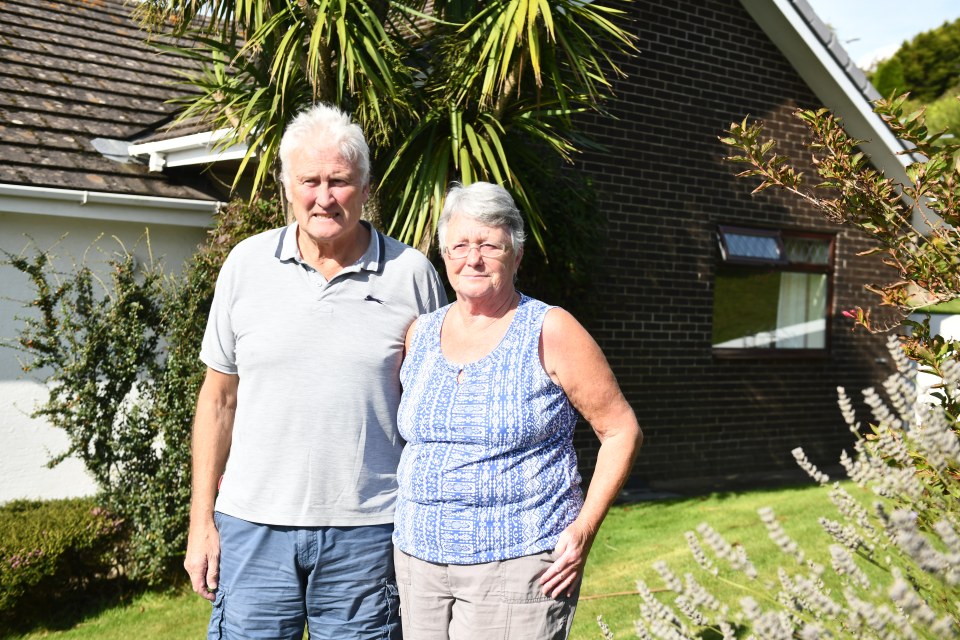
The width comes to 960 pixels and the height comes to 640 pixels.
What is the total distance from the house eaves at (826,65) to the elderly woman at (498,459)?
25.9 ft

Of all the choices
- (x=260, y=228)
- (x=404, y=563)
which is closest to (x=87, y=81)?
(x=260, y=228)

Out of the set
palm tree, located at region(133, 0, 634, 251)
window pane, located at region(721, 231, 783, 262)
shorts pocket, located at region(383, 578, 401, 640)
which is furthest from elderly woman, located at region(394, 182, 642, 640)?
window pane, located at region(721, 231, 783, 262)

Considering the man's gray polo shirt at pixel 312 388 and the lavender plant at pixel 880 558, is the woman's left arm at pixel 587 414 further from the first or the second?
the man's gray polo shirt at pixel 312 388

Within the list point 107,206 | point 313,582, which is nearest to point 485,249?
point 313,582

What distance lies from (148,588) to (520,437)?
13.9ft

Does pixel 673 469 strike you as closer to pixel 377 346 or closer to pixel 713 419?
pixel 713 419

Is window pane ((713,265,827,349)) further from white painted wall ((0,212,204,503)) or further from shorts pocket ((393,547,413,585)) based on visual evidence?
shorts pocket ((393,547,413,585))

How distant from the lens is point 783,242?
33.4 feet

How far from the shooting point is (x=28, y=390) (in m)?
6.54

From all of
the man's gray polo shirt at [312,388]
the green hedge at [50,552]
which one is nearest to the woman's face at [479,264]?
the man's gray polo shirt at [312,388]

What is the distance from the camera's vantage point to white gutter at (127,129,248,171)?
22.3 feet

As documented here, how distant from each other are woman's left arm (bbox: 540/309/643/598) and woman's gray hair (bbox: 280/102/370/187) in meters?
0.73

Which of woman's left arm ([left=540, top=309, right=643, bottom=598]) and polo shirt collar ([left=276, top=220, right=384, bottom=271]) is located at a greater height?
polo shirt collar ([left=276, top=220, right=384, bottom=271])

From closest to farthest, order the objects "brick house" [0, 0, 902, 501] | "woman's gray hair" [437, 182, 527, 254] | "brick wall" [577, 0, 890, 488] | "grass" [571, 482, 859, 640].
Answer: "woman's gray hair" [437, 182, 527, 254], "grass" [571, 482, 859, 640], "brick house" [0, 0, 902, 501], "brick wall" [577, 0, 890, 488]
